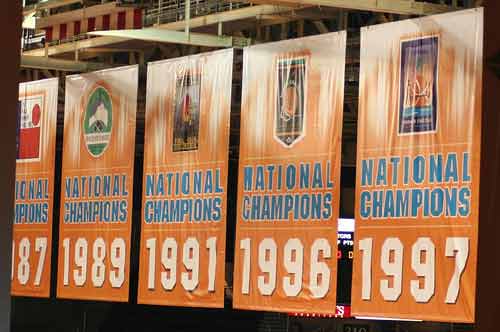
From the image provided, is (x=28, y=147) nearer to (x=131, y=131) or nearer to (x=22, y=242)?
(x=22, y=242)

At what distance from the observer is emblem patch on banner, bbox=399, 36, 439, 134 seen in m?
13.8

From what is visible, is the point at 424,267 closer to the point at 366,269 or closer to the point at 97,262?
the point at 366,269

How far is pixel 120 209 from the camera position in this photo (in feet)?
60.6

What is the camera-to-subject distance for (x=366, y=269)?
14.3 metres

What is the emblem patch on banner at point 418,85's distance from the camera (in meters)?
13.8

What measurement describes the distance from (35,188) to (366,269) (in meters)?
8.12

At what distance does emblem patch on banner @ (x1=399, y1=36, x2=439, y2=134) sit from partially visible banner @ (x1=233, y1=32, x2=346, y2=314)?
1.02 m

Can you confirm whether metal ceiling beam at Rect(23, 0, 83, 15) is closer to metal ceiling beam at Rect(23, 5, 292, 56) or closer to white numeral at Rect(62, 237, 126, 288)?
metal ceiling beam at Rect(23, 5, 292, 56)

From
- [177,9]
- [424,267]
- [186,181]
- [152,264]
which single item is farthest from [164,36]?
[424,267]

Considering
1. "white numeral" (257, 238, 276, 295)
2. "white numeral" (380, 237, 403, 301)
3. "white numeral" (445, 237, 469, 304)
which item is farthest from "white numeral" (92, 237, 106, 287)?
"white numeral" (445, 237, 469, 304)

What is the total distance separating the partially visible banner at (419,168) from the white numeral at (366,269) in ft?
0.04

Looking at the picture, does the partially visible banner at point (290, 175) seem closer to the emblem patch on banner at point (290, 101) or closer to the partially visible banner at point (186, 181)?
the emblem patch on banner at point (290, 101)

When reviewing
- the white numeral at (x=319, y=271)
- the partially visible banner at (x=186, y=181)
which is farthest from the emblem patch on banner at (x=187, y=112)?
the white numeral at (x=319, y=271)

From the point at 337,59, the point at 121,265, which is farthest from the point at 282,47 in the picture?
the point at 121,265
